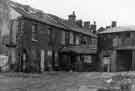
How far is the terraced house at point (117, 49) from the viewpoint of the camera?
25656 mm

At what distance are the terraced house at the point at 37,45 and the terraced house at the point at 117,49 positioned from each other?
1811 millimetres

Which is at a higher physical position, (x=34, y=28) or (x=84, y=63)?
(x=34, y=28)

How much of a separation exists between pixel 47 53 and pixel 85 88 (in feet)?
43.4

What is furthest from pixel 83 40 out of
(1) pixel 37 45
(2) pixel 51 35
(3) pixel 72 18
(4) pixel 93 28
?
(1) pixel 37 45

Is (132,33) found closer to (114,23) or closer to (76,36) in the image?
(76,36)

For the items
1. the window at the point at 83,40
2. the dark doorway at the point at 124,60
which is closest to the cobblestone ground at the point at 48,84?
the dark doorway at the point at 124,60

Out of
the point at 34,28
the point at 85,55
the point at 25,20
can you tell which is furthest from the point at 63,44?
the point at 25,20

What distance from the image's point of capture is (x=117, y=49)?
26.3 metres

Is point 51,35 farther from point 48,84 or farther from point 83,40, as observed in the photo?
point 48,84

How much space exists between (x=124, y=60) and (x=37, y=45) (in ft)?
40.0

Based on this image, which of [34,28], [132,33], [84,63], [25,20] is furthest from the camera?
[84,63]

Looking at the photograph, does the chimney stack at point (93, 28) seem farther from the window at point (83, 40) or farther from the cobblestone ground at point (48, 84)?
the cobblestone ground at point (48, 84)

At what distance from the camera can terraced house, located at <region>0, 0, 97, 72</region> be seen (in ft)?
71.5

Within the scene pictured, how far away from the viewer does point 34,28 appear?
922 inches
